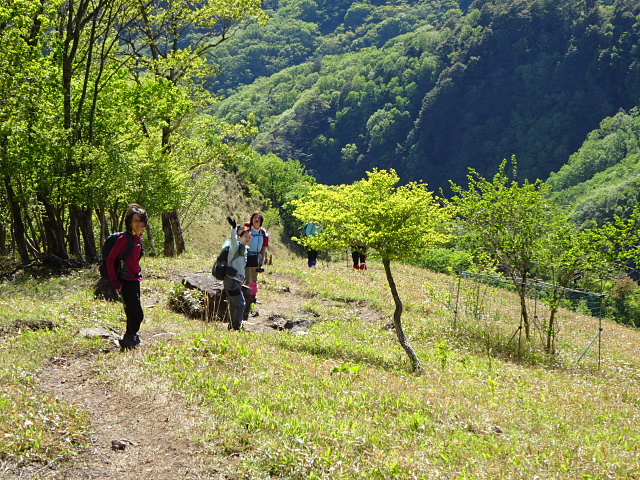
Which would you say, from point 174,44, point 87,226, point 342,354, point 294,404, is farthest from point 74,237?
point 294,404

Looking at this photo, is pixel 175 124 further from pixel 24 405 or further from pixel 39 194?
pixel 24 405

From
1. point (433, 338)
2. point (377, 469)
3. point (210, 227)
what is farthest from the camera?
point (210, 227)

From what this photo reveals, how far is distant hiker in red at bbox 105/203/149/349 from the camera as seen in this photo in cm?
855

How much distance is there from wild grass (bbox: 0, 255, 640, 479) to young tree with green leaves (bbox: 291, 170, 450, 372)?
2084 millimetres

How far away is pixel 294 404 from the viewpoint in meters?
7.14

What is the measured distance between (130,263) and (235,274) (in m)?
2.52

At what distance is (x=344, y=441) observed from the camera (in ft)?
20.2

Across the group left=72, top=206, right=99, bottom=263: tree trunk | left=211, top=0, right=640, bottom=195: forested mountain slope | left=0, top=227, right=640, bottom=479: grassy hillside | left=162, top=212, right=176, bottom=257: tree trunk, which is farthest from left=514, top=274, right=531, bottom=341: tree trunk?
left=211, top=0, right=640, bottom=195: forested mountain slope

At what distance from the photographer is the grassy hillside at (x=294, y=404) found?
18.9 feet

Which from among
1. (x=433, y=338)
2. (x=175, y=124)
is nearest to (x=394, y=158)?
(x=175, y=124)

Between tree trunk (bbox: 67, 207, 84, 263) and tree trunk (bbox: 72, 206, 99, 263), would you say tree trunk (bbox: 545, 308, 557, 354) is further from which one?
tree trunk (bbox: 67, 207, 84, 263)

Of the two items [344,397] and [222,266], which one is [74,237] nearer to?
[222,266]

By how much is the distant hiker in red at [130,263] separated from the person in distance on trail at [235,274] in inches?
85.2

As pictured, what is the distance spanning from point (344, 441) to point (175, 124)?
2381cm
